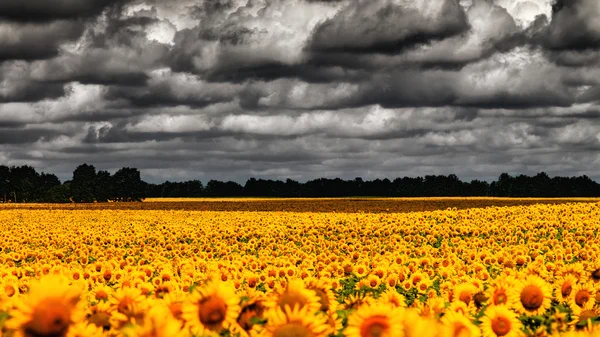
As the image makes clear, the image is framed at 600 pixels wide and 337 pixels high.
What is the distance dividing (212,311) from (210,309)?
0.06 ft

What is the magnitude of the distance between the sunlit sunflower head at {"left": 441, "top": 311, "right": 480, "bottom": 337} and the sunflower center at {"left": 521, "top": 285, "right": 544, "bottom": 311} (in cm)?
163

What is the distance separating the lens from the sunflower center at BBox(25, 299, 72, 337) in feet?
13.9

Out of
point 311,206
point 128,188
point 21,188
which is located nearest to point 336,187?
point 128,188

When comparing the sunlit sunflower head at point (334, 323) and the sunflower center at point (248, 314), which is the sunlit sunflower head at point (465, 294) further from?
the sunflower center at point (248, 314)

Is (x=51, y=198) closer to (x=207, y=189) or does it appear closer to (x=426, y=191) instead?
(x=207, y=189)

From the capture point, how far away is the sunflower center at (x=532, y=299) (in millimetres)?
6691

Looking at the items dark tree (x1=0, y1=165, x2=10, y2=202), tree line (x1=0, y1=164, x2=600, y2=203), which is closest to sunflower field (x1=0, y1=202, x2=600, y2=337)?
tree line (x1=0, y1=164, x2=600, y2=203)

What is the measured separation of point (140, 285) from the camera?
8.39 m

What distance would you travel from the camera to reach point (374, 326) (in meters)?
4.21

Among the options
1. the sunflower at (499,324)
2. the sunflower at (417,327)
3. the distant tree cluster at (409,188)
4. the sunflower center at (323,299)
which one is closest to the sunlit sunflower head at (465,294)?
the sunflower at (499,324)

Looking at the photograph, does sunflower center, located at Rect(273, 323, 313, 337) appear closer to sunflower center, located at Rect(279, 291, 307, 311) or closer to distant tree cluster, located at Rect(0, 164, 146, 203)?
sunflower center, located at Rect(279, 291, 307, 311)

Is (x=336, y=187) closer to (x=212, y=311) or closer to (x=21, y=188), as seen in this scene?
(x=21, y=188)

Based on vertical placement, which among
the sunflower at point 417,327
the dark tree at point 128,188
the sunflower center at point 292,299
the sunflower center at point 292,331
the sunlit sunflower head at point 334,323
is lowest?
the sunlit sunflower head at point 334,323

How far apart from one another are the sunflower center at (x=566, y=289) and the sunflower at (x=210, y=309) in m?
5.12
